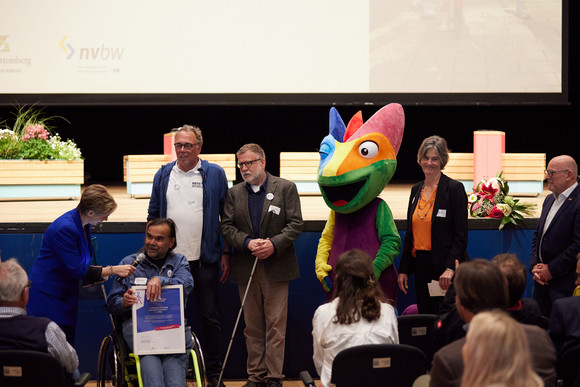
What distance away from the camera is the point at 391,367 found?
2963mm

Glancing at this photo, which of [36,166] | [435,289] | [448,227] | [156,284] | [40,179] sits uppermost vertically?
[36,166]

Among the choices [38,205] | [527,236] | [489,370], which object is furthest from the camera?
[38,205]

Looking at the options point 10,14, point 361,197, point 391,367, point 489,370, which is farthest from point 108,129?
point 489,370

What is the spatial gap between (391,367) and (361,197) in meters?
1.52

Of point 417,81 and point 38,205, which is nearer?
point 38,205

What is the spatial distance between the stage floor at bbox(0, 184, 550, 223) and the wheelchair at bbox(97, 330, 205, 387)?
139 cm

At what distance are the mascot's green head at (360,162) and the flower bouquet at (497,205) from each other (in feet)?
3.54

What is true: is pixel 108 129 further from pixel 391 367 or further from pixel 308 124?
pixel 391 367

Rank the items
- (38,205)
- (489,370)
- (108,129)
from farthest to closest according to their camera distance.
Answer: (108,129)
(38,205)
(489,370)

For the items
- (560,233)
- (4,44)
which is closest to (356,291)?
(560,233)

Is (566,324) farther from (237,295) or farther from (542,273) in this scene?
(237,295)

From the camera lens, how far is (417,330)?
3.62 metres

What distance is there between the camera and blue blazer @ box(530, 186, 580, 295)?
4.33m

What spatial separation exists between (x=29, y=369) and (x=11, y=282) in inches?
15.2
